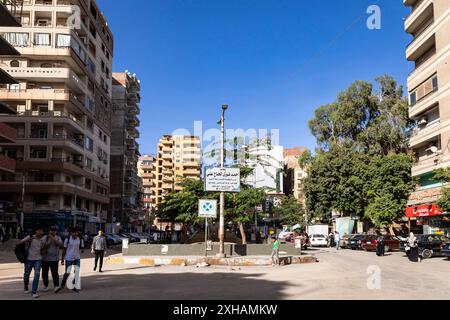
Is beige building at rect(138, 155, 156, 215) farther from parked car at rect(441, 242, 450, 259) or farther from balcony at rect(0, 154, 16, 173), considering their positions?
parked car at rect(441, 242, 450, 259)

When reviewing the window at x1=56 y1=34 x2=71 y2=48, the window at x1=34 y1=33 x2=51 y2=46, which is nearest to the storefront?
the window at x1=56 y1=34 x2=71 y2=48

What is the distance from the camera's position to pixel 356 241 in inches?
1560

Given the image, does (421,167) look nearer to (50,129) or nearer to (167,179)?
(50,129)

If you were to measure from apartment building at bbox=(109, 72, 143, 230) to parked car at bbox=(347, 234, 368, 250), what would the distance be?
1951 inches

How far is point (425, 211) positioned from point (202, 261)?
24153mm

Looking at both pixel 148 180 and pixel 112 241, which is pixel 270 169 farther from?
pixel 112 241

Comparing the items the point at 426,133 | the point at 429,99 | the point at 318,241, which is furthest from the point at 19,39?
the point at 426,133

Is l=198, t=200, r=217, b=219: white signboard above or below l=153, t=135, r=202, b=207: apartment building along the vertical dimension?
below

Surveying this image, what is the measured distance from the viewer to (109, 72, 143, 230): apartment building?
280ft

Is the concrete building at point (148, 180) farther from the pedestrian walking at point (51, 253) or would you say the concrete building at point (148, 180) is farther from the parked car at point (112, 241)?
the pedestrian walking at point (51, 253)

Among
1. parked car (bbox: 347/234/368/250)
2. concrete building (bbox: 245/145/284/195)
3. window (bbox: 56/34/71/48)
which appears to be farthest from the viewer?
concrete building (bbox: 245/145/284/195)

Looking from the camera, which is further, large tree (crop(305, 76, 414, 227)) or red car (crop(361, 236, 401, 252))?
large tree (crop(305, 76, 414, 227))
